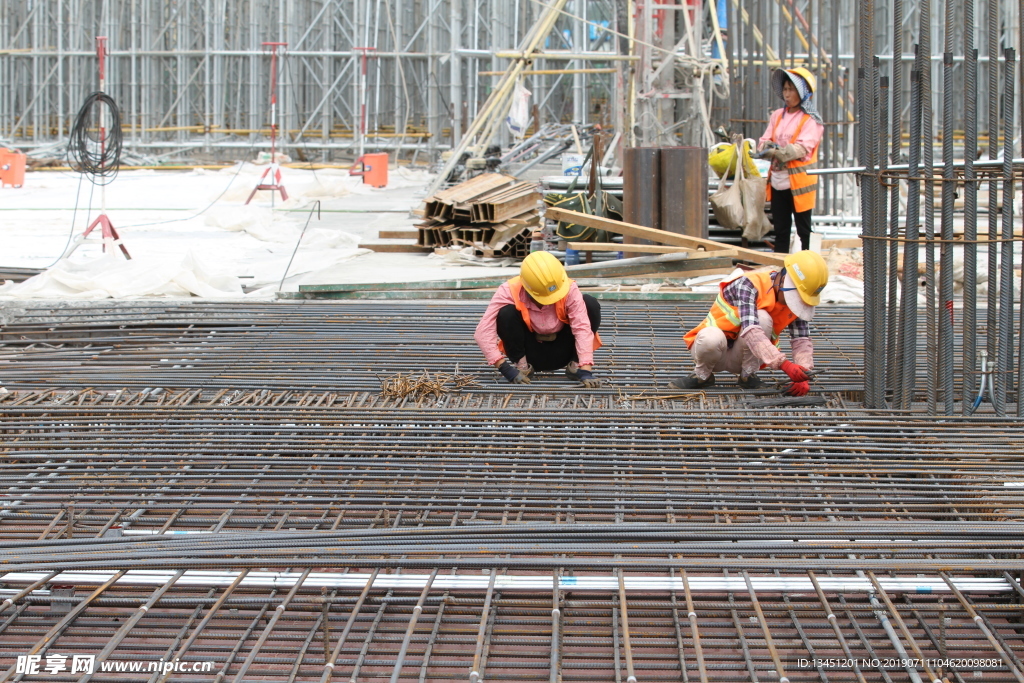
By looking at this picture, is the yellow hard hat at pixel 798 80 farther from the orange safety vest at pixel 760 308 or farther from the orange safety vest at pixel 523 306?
the orange safety vest at pixel 523 306

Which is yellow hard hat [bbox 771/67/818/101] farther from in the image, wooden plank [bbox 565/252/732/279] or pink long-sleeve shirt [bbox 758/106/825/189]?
wooden plank [bbox 565/252/732/279]

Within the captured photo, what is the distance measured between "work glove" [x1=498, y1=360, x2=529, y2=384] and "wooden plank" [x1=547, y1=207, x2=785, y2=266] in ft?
9.96

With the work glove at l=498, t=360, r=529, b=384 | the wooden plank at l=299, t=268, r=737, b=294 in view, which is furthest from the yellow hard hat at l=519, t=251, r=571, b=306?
the wooden plank at l=299, t=268, r=737, b=294

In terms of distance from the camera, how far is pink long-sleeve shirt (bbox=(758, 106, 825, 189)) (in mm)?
8789

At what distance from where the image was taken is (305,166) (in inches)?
923

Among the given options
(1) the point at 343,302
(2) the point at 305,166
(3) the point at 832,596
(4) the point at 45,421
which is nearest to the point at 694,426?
(3) the point at 832,596

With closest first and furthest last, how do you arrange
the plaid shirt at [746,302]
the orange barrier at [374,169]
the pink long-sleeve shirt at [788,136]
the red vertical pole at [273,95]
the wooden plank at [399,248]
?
the plaid shirt at [746,302]
the pink long-sleeve shirt at [788,136]
the wooden plank at [399,248]
the red vertical pole at [273,95]
the orange barrier at [374,169]

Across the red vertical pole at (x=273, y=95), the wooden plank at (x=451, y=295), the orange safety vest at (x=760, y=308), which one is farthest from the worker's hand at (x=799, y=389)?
the red vertical pole at (x=273, y=95)

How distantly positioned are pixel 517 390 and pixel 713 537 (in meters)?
2.35

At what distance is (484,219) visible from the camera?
420 inches

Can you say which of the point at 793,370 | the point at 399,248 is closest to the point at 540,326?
the point at 793,370

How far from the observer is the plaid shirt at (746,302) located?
5.58 metres

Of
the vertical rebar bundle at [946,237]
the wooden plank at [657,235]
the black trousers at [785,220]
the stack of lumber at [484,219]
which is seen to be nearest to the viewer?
the vertical rebar bundle at [946,237]

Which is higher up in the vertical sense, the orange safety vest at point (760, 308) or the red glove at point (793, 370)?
the orange safety vest at point (760, 308)
